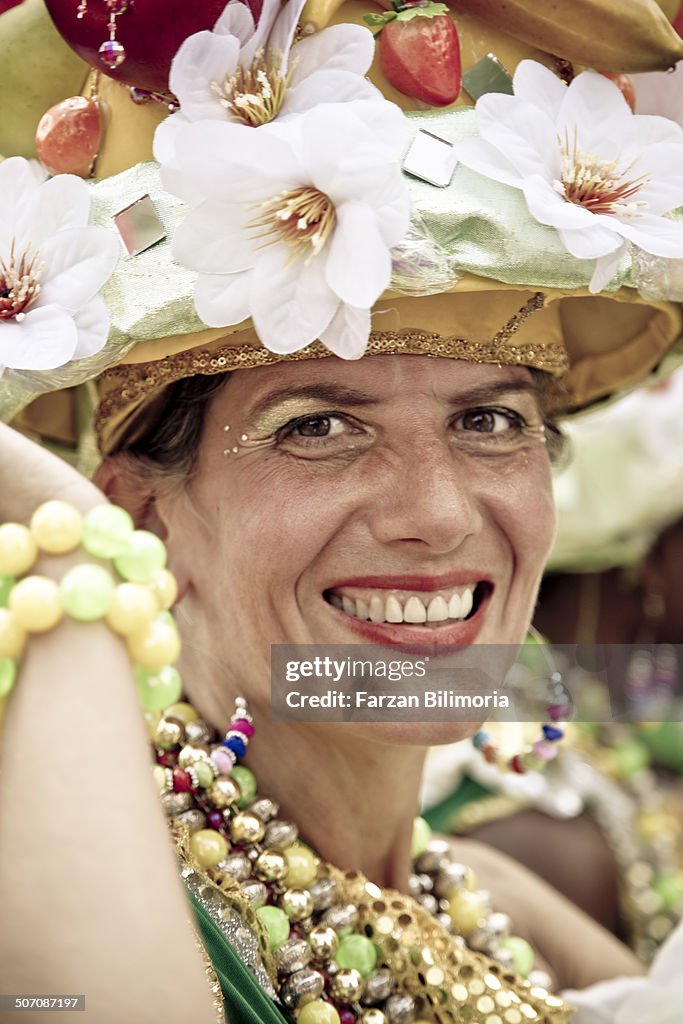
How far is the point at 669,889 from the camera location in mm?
3207

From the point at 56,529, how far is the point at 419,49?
0.88 m

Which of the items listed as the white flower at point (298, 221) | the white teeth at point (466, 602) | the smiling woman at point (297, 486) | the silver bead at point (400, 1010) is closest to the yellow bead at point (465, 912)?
the smiling woman at point (297, 486)

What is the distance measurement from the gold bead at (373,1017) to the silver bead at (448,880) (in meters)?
0.47

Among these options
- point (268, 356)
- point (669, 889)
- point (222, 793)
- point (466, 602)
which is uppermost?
point (268, 356)

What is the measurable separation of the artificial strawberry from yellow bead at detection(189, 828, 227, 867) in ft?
3.46

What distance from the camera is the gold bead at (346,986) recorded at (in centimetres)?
181

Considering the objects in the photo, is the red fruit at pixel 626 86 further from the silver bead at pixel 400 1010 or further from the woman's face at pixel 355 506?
the silver bead at pixel 400 1010

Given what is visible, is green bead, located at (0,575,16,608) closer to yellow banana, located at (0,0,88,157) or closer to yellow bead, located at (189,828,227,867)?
yellow bead, located at (189,828,227,867)

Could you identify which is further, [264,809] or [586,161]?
[264,809]

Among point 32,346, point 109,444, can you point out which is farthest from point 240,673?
point 32,346

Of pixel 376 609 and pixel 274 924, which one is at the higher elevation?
pixel 376 609

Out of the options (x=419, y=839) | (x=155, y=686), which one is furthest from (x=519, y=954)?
(x=155, y=686)

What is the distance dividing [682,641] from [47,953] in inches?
136

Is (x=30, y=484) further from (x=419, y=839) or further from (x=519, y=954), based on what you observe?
(x=519, y=954)
